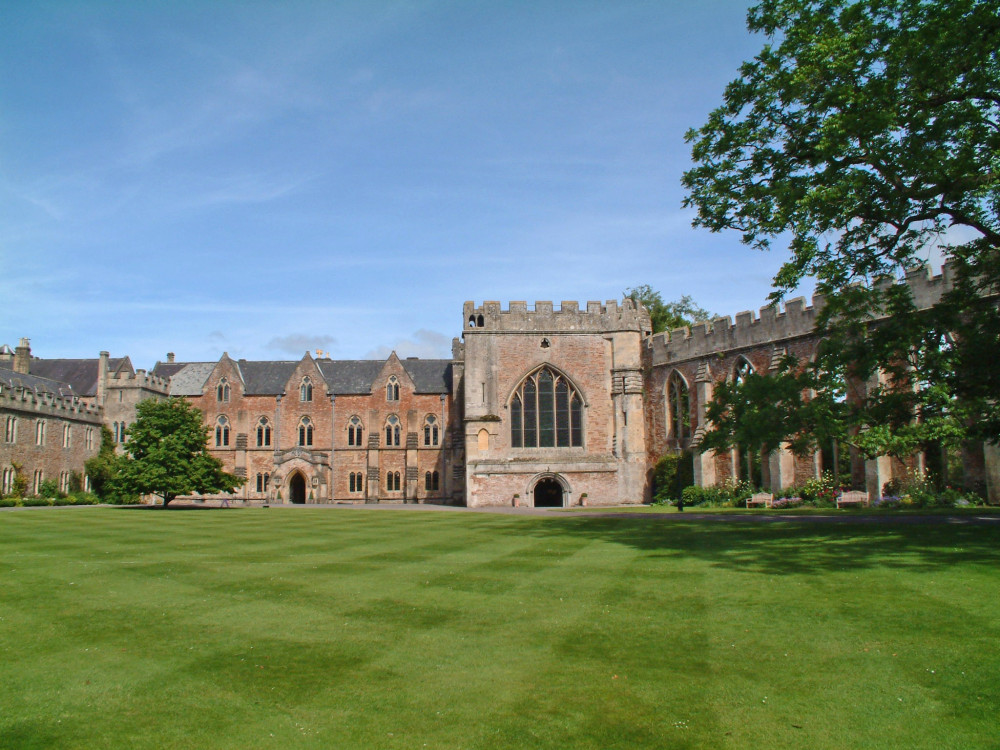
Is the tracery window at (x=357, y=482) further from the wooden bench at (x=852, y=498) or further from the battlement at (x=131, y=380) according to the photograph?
the wooden bench at (x=852, y=498)

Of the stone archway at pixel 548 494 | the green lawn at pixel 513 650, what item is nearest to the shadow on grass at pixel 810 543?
the green lawn at pixel 513 650

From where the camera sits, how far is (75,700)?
6535 mm

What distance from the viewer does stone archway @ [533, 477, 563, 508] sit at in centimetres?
4472

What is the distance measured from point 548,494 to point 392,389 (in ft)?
57.0

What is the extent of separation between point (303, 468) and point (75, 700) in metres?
49.3

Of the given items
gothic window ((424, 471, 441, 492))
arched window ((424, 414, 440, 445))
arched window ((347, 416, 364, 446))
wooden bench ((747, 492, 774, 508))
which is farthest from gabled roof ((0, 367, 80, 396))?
wooden bench ((747, 492, 774, 508))

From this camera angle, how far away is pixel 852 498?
29141 millimetres

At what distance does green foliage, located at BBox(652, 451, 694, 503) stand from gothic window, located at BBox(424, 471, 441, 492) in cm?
1975

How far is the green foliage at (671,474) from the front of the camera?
3956 centimetres

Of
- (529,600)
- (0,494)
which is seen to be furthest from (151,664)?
(0,494)

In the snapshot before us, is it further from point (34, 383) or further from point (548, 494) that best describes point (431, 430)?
point (34, 383)

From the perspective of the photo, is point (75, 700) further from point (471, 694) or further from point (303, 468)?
point (303, 468)

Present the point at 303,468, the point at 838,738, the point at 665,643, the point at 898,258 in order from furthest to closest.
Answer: the point at 303,468 → the point at 898,258 → the point at 665,643 → the point at 838,738

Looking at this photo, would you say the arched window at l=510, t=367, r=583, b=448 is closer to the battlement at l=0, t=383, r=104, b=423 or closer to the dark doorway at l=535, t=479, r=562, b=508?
the dark doorway at l=535, t=479, r=562, b=508
